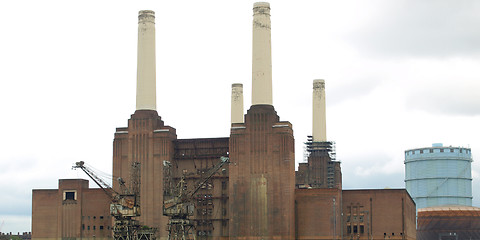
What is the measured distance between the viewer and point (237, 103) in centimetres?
14212

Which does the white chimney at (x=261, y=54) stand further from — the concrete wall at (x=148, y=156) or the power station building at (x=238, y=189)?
the concrete wall at (x=148, y=156)

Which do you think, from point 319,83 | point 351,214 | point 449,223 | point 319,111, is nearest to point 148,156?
point 351,214

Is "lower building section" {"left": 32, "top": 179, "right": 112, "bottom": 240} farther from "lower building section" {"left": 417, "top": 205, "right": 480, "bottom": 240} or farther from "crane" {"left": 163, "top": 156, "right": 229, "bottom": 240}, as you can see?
"lower building section" {"left": 417, "top": 205, "right": 480, "bottom": 240}

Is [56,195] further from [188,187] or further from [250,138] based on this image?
[250,138]

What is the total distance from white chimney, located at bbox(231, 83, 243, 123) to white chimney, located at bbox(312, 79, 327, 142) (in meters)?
14.8

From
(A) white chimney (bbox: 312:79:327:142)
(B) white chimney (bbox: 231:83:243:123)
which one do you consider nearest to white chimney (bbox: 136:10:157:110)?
(B) white chimney (bbox: 231:83:243:123)

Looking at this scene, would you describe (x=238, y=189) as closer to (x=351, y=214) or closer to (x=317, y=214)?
(x=317, y=214)

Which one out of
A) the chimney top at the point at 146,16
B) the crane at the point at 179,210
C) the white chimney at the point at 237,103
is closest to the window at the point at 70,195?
the crane at the point at 179,210

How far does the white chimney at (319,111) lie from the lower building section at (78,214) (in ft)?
156

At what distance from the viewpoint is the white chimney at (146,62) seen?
373ft

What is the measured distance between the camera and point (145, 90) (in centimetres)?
11419

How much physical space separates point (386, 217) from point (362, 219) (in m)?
3.79

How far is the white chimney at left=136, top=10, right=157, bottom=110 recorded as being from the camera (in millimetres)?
113812

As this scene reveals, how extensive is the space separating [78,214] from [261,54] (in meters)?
39.3
